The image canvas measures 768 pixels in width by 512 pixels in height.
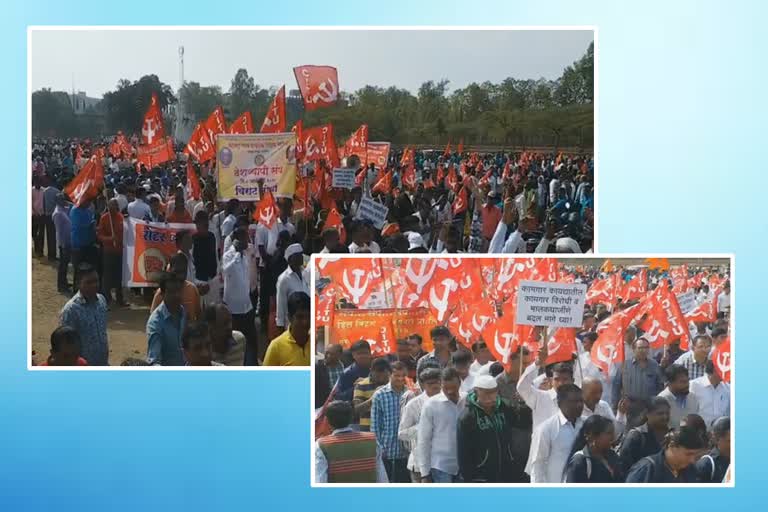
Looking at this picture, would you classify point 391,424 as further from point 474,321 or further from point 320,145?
point 320,145

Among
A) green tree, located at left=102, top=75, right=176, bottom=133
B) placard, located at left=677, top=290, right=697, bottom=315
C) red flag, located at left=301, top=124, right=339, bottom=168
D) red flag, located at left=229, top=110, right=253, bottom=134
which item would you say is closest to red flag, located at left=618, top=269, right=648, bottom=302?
placard, located at left=677, top=290, right=697, bottom=315

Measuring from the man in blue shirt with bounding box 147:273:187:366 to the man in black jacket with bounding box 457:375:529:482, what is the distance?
2.81 meters

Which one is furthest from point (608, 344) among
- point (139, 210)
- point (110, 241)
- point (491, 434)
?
point (139, 210)

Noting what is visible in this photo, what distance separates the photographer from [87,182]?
13.7m

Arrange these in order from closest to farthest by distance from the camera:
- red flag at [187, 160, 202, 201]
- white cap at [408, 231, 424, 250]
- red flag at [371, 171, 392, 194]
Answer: white cap at [408, 231, 424, 250]
red flag at [187, 160, 202, 201]
red flag at [371, 171, 392, 194]

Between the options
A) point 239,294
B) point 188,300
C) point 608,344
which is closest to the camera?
point 608,344

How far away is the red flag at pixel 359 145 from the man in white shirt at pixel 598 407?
10647 mm

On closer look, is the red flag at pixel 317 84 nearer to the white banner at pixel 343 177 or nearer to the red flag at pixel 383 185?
the white banner at pixel 343 177

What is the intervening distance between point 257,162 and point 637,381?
6826mm

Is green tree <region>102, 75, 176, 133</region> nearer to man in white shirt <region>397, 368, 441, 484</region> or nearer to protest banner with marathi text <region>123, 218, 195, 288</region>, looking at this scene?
protest banner with marathi text <region>123, 218, 195, 288</region>

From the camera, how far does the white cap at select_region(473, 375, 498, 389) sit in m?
8.70

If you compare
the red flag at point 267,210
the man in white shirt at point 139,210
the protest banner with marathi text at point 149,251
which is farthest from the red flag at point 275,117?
the protest banner with marathi text at point 149,251

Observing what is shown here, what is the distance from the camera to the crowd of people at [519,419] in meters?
8.70

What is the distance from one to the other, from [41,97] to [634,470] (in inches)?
371
